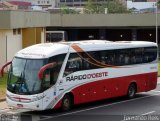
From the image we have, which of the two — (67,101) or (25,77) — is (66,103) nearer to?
(67,101)

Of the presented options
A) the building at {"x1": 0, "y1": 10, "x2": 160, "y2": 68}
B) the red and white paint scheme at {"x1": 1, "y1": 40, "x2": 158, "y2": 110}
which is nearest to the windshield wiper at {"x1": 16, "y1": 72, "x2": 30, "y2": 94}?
the red and white paint scheme at {"x1": 1, "y1": 40, "x2": 158, "y2": 110}

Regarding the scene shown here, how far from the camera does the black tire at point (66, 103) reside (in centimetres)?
2030

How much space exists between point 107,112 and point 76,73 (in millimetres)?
2117

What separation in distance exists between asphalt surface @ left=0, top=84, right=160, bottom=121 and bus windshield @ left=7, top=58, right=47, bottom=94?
1.03 m

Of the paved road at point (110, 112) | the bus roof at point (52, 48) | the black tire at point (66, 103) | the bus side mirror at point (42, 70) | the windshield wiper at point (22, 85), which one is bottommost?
the paved road at point (110, 112)

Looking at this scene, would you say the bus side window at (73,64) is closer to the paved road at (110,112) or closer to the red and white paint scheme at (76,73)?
the red and white paint scheme at (76,73)

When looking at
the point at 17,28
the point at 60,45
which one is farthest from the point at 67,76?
the point at 17,28

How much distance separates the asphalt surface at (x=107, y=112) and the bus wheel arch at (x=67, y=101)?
0.73 feet

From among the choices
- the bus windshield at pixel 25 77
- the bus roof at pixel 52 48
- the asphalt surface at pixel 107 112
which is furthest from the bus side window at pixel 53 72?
the asphalt surface at pixel 107 112

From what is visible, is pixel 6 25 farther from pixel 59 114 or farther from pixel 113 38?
pixel 113 38

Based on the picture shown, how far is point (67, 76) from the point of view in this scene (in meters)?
20.5

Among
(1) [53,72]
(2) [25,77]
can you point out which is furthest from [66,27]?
(2) [25,77]

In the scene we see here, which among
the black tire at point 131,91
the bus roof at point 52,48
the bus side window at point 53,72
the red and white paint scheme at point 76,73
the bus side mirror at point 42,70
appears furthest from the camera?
the black tire at point 131,91

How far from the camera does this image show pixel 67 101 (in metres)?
20.5
